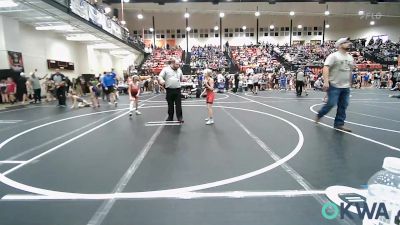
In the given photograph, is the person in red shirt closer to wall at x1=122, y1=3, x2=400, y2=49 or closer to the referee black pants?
the referee black pants

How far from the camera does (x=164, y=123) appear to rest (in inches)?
310

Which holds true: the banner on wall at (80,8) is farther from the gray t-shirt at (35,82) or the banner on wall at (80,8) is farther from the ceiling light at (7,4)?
the gray t-shirt at (35,82)

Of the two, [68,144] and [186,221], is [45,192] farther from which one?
[68,144]

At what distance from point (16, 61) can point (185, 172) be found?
18.0m

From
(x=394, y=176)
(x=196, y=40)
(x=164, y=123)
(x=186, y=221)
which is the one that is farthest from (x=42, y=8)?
(x=196, y=40)

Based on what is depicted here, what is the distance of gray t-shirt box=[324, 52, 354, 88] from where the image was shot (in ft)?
20.6

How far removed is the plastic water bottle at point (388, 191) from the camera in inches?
71.6

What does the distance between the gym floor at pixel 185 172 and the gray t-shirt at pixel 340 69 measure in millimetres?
1030

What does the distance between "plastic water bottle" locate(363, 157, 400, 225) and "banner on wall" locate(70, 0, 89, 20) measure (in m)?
17.3

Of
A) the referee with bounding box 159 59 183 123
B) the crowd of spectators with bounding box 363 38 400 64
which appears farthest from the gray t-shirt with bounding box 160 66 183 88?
the crowd of spectators with bounding box 363 38 400 64

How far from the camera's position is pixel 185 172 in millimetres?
3834

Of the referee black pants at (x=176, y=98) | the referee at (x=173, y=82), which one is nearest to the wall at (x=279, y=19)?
the referee at (x=173, y=82)

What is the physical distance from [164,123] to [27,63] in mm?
15629

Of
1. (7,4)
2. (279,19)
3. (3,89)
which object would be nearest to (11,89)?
(3,89)
